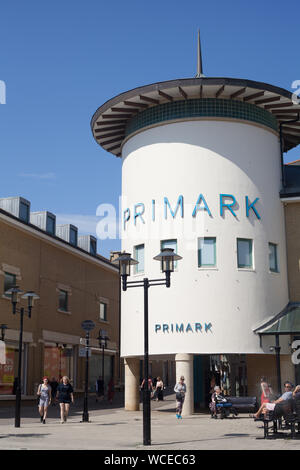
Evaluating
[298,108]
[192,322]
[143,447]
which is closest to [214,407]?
[192,322]

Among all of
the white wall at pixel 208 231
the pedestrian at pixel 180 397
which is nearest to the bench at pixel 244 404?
the pedestrian at pixel 180 397

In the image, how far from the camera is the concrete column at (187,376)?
25.8 meters

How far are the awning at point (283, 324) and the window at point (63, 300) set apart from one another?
1479 centimetres

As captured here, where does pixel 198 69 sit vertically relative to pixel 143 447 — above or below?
above

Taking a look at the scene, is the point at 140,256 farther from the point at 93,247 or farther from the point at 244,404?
the point at 93,247

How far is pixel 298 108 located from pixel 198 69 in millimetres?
5568

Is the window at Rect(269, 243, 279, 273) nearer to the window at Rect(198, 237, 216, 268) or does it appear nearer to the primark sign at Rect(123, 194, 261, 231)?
the primark sign at Rect(123, 194, 261, 231)

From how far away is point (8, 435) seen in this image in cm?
1802

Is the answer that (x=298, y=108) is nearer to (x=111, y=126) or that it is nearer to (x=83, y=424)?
(x=111, y=126)

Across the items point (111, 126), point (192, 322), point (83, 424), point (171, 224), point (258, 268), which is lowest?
point (83, 424)

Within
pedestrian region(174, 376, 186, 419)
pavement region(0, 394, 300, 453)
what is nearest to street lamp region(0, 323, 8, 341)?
pavement region(0, 394, 300, 453)
